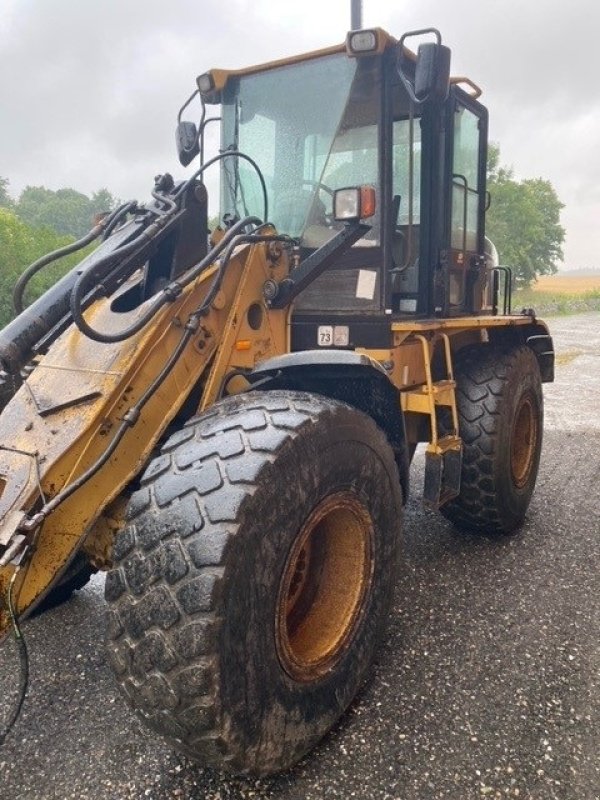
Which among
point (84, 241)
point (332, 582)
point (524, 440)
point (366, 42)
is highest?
point (366, 42)

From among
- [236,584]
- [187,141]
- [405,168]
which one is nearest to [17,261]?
[187,141]

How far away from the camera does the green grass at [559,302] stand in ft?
112

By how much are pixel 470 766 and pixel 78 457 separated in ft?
5.49

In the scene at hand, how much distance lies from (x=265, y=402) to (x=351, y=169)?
1517 millimetres

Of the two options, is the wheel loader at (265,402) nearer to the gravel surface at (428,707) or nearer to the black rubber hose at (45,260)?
the black rubber hose at (45,260)

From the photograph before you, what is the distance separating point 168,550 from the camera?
5.99 feet

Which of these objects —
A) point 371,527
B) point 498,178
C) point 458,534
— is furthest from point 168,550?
point 498,178

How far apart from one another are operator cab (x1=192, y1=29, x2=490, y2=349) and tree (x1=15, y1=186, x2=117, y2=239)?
5259cm

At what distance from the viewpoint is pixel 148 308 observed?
7.89 feet

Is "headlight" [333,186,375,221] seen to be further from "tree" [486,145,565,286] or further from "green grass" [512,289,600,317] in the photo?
"tree" [486,145,565,286]

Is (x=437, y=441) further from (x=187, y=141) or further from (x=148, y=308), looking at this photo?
(x=187, y=141)

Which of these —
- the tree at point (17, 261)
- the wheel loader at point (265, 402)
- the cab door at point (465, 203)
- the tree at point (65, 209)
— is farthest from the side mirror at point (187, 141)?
the tree at point (65, 209)

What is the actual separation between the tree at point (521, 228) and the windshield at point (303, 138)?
3714 cm

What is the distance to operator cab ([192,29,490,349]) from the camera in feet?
10.3
